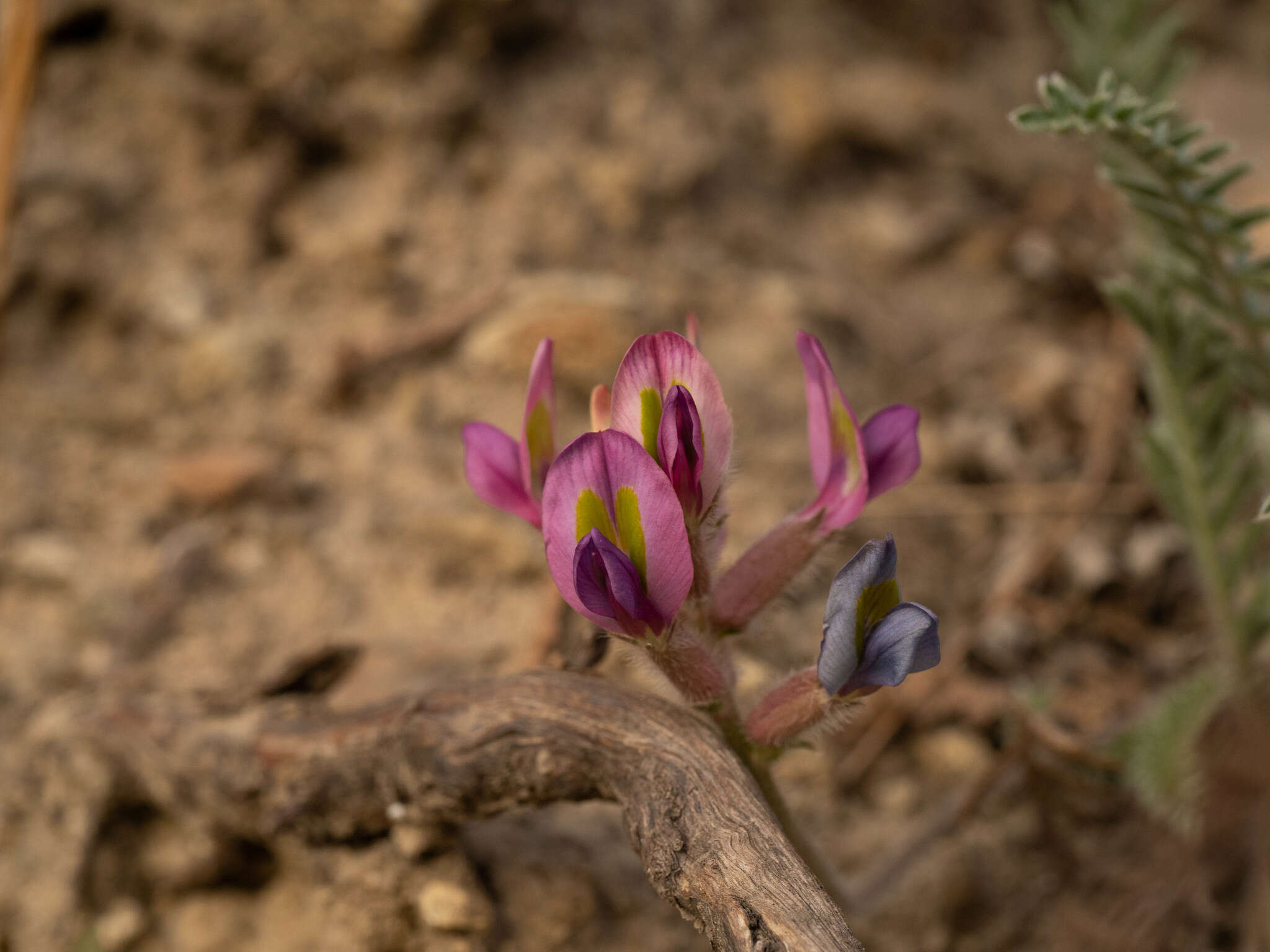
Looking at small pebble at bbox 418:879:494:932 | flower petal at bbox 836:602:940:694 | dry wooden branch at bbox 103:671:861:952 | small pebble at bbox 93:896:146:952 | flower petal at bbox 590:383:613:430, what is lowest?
small pebble at bbox 93:896:146:952

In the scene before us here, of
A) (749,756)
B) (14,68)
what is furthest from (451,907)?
(14,68)

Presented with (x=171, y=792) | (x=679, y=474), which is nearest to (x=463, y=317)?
(x=171, y=792)

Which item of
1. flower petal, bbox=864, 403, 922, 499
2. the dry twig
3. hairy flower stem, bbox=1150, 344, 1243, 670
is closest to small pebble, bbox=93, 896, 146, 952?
flower petal, bbox=864, 403, 922, 499

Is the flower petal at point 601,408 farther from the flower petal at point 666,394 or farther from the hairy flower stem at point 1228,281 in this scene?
the hairy flower stem at point 1228,281

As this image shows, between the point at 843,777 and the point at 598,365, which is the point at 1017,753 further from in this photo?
the point at 598,365

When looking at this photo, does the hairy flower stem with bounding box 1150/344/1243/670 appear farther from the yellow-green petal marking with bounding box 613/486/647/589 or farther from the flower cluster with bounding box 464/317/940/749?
the yellow-green petal marking with bounding box 613/486/647/589

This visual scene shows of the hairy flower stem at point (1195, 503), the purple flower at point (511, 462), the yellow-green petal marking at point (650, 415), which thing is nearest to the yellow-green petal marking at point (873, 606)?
the yellow-green petal marking at point (650, 415)
